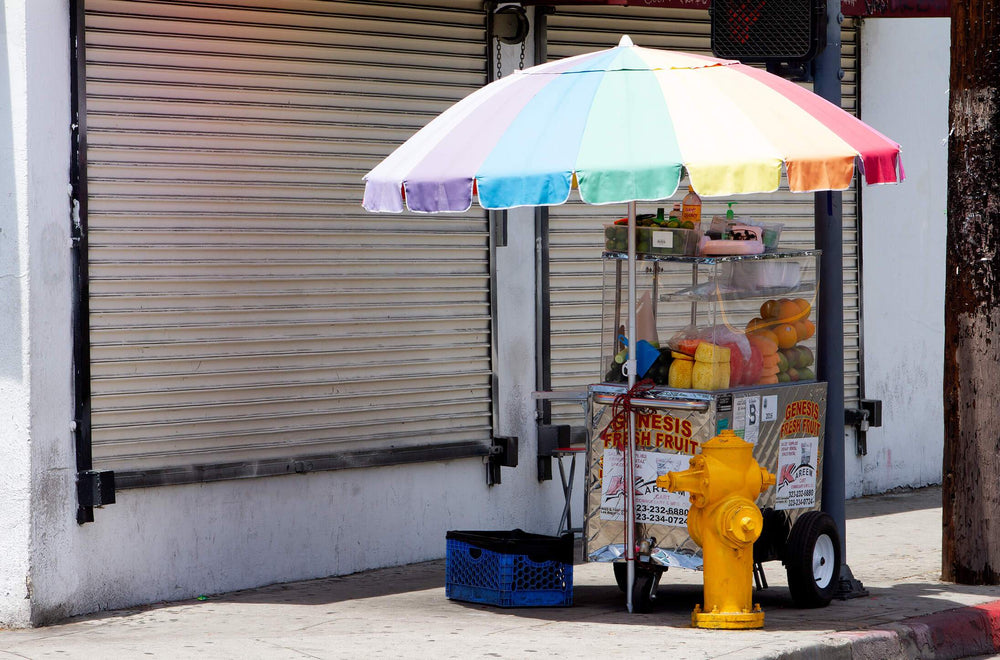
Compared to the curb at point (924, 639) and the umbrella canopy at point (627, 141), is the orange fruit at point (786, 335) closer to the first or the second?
the umbrella canopy at point (627, 141)

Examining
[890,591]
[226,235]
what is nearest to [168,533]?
[226,235]

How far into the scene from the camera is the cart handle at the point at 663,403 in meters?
6.80

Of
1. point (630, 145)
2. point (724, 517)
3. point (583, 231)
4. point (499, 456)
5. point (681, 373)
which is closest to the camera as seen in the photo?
point (630, 145)

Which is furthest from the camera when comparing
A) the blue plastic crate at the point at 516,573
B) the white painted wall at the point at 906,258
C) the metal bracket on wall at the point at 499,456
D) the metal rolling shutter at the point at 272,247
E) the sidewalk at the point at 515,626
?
the white painted wall at the point at 906,258

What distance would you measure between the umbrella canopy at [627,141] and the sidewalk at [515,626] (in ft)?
6.41

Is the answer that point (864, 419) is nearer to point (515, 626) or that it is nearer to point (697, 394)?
point (697, 394)

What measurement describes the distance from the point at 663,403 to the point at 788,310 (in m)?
0.95

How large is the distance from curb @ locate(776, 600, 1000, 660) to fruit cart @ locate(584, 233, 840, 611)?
20.7 inches

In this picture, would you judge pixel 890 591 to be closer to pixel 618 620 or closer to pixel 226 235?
pixel 618 620

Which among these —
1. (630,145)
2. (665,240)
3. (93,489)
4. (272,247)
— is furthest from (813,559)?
(93,489)

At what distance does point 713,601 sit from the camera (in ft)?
21.9

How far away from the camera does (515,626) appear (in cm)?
679

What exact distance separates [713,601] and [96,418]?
3.24 metres

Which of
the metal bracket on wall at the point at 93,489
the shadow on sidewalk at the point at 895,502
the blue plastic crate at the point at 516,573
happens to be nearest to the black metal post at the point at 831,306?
the blue plastic crate at the point at 516,573
